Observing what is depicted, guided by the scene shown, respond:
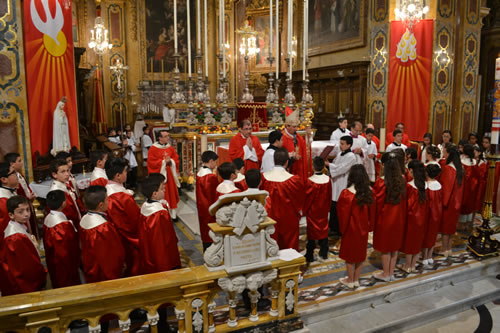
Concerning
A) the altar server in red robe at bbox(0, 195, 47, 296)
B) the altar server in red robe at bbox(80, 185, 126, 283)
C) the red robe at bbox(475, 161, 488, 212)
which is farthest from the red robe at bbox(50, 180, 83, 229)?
the red robe at bbox(475, 161, 488, 212)

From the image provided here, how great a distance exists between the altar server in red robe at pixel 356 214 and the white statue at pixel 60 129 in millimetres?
5829

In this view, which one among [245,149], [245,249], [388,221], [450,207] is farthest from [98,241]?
[450,207]

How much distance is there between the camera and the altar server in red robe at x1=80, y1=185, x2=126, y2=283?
340cm

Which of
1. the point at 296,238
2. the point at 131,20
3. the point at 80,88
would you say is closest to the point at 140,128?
the point at 80,88

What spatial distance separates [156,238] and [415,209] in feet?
10.4

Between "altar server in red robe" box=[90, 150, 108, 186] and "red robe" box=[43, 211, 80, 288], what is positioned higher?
"altar server in red robe" box=[90, 150, 108, 186]

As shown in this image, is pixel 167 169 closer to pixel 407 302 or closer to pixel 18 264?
Answer: pixel 18 264

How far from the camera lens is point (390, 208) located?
15.3ft

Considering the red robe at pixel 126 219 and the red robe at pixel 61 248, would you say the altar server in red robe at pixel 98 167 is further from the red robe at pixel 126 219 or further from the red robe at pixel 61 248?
the red robe at pixel 61 248

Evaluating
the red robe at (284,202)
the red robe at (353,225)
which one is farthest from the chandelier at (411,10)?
the red robe at (284,202)

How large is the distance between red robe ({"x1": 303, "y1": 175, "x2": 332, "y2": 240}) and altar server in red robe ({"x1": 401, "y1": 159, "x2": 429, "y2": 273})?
1007 millimetres

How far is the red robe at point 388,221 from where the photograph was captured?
15.3ft

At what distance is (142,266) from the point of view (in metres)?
3.88

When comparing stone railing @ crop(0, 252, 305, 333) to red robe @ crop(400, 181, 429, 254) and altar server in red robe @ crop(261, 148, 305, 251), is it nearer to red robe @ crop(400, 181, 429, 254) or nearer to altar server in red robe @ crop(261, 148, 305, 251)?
altar server in red robe @ crop(261, 148, 305, 251)
